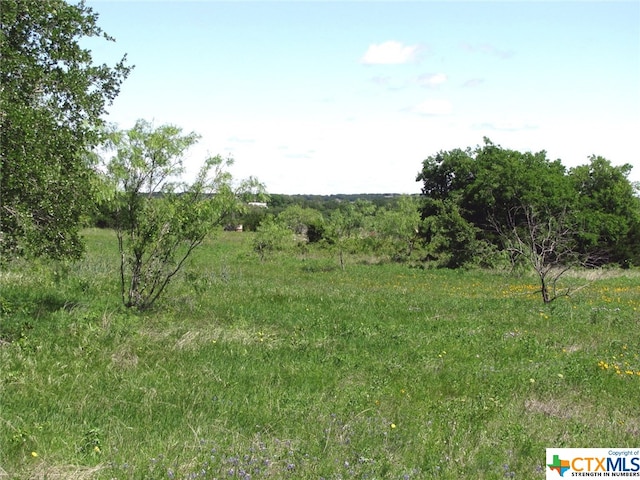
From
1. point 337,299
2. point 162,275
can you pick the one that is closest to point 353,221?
point 337,299

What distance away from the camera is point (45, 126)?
25.7 feet

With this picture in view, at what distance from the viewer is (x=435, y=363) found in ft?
30.0

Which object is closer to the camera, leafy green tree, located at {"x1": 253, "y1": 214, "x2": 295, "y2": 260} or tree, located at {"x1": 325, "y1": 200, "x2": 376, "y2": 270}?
tree, located at {"x1": 325, "y1": 200, "x2": 376, "y2": 270}

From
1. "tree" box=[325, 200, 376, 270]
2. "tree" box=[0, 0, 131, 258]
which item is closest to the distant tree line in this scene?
"tree" box=[0, 0, 131, 258]

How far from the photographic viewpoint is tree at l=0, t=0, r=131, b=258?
24.4 ft

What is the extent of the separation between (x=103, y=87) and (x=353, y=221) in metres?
25.3

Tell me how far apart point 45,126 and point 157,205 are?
4.33m

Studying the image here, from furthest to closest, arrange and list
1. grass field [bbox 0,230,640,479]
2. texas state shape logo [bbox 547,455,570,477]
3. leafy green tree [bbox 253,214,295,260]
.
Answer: leafy green tree [bbox 253,214,295,260], texas state shape logo [bbox 547,455,570,477], grass field [bbox 0,230,640,479]

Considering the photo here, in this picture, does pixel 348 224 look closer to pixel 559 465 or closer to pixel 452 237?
pixel 452 237

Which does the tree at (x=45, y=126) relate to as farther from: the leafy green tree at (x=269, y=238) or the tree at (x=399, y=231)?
the tree at (x=399, y=231)

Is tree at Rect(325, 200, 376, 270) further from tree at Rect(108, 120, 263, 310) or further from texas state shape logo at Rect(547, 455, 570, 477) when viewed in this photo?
texas state shape logo at Rect(547, 455, 570, 477)

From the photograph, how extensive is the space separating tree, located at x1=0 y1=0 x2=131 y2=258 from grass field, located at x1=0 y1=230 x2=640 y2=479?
5.84ft

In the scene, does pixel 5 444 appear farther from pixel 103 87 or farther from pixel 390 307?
pixel 390 307

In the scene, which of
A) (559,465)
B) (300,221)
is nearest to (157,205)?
(559,465)
